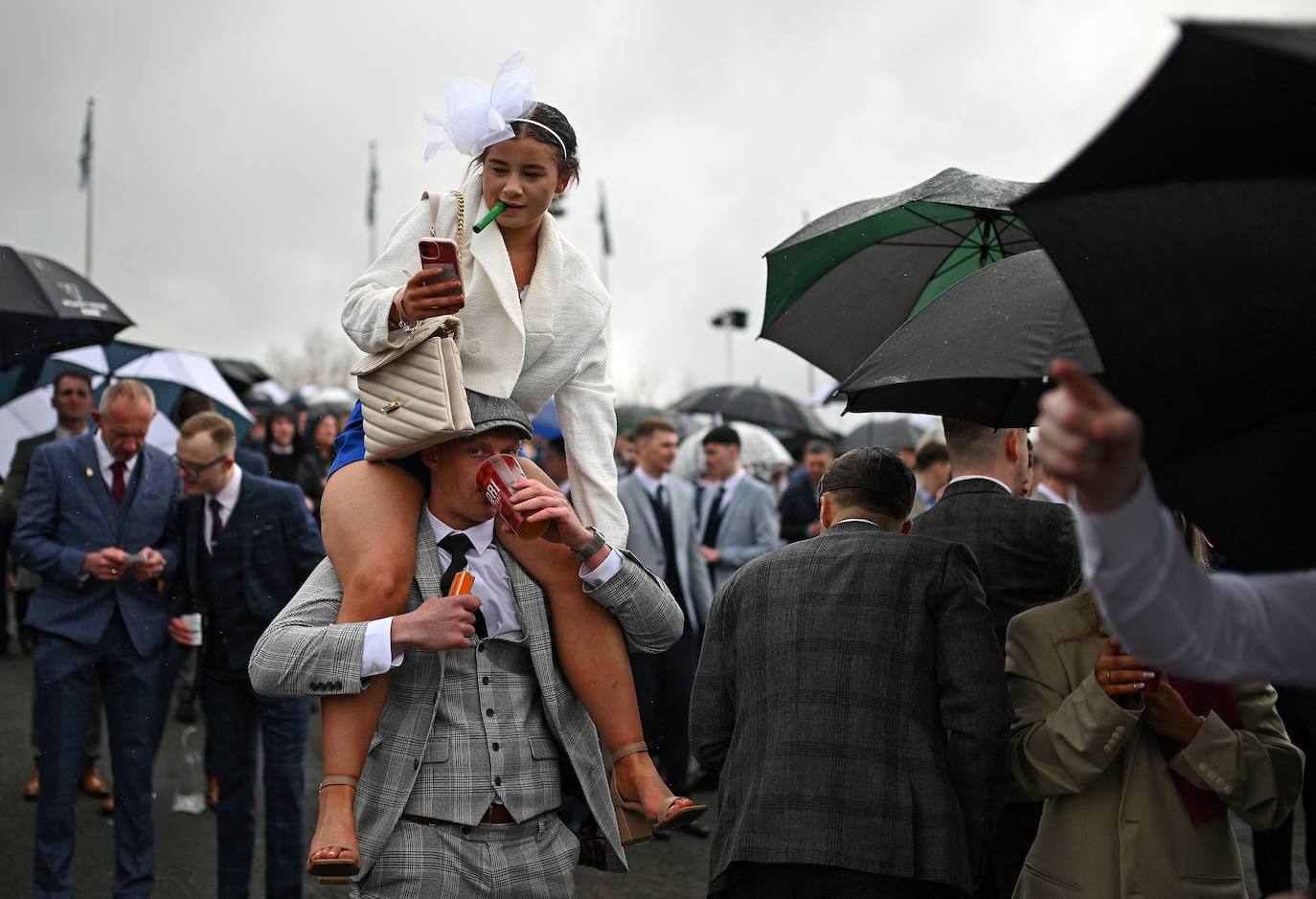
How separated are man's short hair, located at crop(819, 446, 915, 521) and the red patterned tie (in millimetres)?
4039

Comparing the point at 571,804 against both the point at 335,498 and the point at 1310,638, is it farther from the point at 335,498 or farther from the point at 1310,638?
the point at 1310,638

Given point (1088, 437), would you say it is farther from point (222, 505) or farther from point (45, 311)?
point (45, 311)

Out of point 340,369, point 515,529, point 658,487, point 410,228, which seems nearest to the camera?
point 515,529

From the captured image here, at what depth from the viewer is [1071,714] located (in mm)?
3473

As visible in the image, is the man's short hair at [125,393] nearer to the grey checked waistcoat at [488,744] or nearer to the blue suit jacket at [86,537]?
the blue suit jacket at [86,537]

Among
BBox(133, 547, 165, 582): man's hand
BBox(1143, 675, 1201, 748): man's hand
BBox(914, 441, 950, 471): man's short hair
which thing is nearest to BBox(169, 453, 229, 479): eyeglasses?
BBox(133, 547, 165, 582): man's hand

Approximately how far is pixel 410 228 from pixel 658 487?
599 centimetres

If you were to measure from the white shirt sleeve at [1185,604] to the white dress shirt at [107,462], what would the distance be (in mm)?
5696

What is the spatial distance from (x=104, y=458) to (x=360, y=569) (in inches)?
149

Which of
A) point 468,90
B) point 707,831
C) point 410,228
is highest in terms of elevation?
point 468,90

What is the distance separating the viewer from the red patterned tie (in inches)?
260

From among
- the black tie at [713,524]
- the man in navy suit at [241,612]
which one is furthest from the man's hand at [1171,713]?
the black tie at [713,524]

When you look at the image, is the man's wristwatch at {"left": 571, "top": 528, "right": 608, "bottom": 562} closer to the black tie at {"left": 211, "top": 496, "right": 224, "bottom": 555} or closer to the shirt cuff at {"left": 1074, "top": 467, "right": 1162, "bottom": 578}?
the shirt cuff at {"left": 1074, "top": 467, "right": 1162, "bottom": 578}

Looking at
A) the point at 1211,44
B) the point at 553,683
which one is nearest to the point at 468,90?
the point at 553,683
